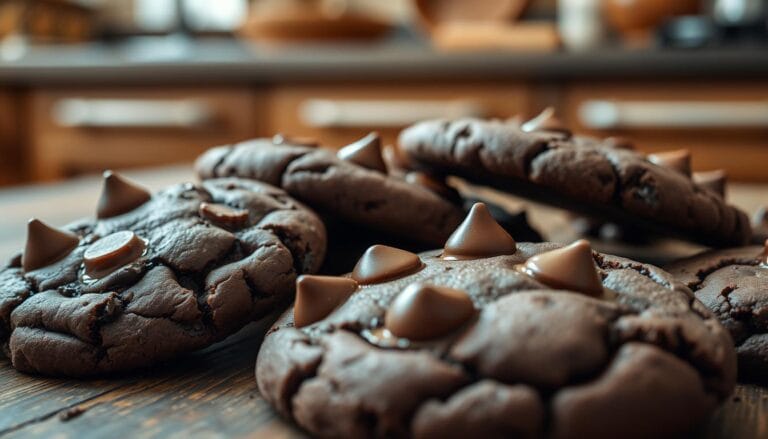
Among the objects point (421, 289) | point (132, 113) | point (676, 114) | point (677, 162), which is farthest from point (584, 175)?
point (132, 113)

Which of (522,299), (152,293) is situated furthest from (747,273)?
(152,293)

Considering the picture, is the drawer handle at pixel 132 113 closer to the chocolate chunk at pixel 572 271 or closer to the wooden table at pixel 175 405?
the wooden table at pixel 175 405

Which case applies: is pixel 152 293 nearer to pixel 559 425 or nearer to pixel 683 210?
pixel 559 425

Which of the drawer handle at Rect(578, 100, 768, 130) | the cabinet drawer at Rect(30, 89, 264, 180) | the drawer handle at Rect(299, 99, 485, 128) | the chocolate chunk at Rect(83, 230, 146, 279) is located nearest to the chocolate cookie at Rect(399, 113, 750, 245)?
the chocolate chunk at Rect(83, 230, 146, 279)

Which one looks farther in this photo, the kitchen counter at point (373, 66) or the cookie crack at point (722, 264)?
the kitchen counter at point (373, 66)

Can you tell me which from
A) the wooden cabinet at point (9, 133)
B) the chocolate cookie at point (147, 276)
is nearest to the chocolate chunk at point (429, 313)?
the chocolate cookie at point (147, 276)

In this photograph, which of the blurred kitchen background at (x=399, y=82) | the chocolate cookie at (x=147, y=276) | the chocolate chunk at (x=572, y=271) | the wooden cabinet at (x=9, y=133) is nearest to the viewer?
the chocolate chunk at (x=572, y=271)

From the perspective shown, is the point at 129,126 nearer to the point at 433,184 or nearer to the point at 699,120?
the point at 699,120
